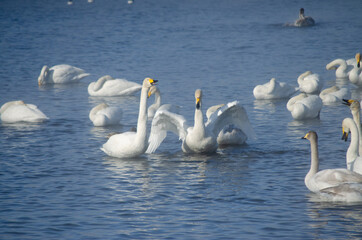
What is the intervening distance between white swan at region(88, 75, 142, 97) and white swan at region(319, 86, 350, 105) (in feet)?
18.2

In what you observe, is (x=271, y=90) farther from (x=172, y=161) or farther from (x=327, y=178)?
(x=327, y=178)

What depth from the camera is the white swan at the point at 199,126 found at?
13219 millimetres

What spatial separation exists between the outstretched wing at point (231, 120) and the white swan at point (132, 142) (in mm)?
1445

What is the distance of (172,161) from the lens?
13.1m

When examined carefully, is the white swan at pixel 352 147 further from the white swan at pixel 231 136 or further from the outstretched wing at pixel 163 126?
the outstretched wing at pixel 163 126

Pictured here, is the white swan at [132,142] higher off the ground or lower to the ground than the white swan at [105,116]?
lower

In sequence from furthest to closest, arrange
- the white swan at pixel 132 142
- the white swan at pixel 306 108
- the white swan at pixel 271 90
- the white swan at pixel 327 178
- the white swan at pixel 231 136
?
the white swan at pixel 271 90 < the white swan at pixel 306 108 < the white swan at pixel 231 136 < the white swan at pixel 132 142 < the white swan at pixel 327 178

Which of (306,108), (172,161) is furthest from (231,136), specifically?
(306,108)

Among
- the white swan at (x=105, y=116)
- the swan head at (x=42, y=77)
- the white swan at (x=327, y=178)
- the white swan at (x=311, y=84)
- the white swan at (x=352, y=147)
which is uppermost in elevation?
the swan head at (x=42, y=77)

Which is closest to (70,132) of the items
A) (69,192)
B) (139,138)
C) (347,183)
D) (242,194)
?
(139,138)

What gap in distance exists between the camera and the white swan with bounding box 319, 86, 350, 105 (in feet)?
61.1

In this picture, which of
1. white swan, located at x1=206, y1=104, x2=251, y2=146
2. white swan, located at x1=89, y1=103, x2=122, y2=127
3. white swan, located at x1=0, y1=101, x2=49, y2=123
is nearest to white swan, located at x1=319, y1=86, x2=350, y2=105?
white swan, located at x1=206, y1=104, x2=251, y2=146

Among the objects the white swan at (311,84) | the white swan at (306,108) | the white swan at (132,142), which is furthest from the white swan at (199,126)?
the white swan at (311,84)

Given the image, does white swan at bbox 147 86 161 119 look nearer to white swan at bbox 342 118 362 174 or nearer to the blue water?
the blue water
